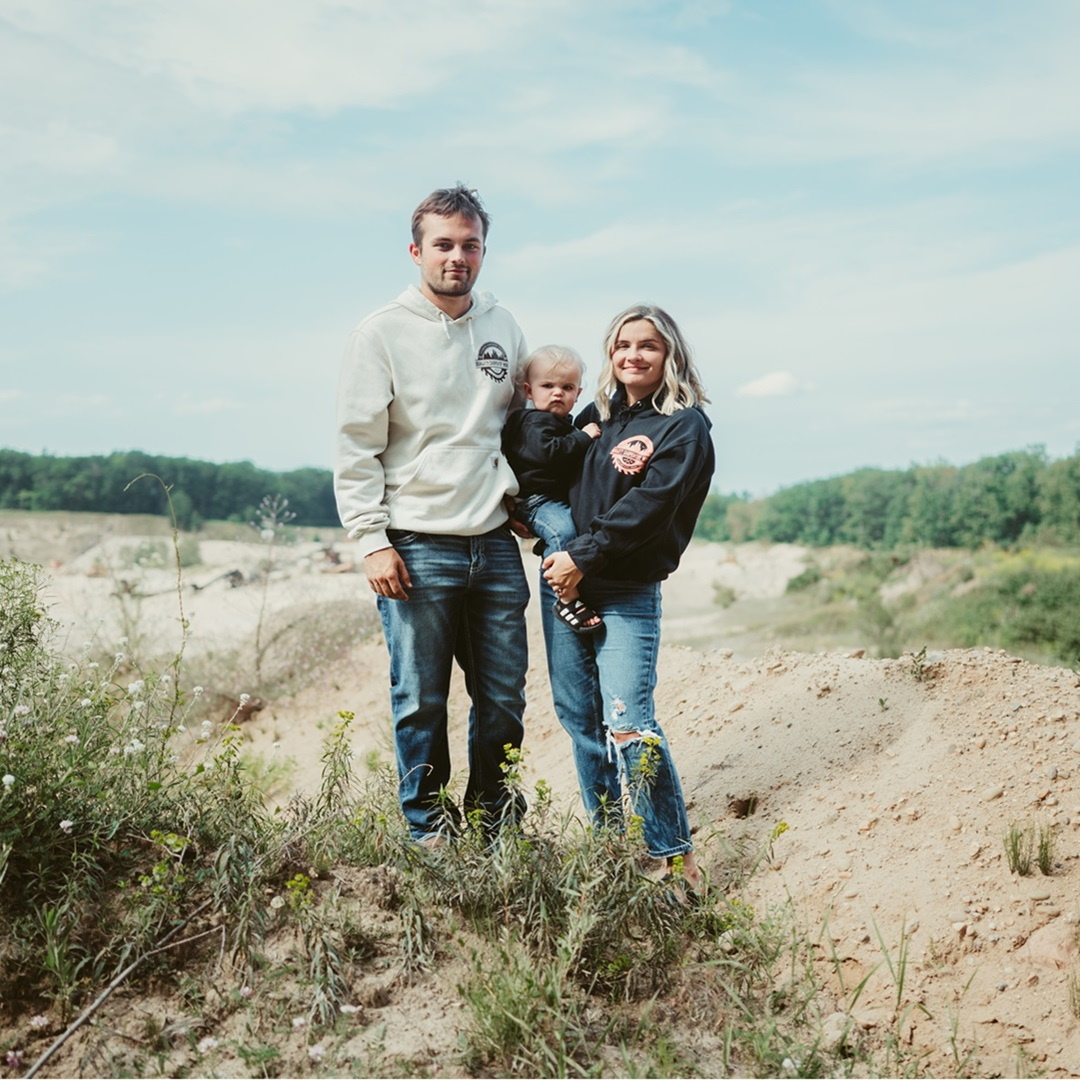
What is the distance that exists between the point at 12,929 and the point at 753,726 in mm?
3460

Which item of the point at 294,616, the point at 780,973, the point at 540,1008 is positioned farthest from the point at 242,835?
the point at 294,616

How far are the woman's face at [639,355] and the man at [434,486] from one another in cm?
45

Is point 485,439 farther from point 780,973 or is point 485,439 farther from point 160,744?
point 780,973

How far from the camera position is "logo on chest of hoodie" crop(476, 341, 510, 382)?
407 centimetres

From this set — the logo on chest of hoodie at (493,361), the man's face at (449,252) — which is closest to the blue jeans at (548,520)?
the logo on chest of hoodie at (493,361)

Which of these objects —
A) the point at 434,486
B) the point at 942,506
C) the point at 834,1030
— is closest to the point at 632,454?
the point at 434,486

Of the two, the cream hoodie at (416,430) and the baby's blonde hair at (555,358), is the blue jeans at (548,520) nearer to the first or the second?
the cream hoodie at (416,430)

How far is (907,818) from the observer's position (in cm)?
438

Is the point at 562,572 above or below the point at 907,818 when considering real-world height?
above

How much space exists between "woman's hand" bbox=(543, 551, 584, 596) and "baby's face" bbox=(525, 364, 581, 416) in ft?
1.95

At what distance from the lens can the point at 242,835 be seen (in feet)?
12.3

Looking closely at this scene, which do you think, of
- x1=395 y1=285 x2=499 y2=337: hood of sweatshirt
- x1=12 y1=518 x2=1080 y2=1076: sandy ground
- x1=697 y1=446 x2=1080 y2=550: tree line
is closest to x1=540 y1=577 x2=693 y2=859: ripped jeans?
x1=12 y1=518 x2=1080 y2=1076: sandy ground

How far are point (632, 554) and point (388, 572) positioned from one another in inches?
34.6

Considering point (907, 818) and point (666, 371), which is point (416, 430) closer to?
point (666, 371)
